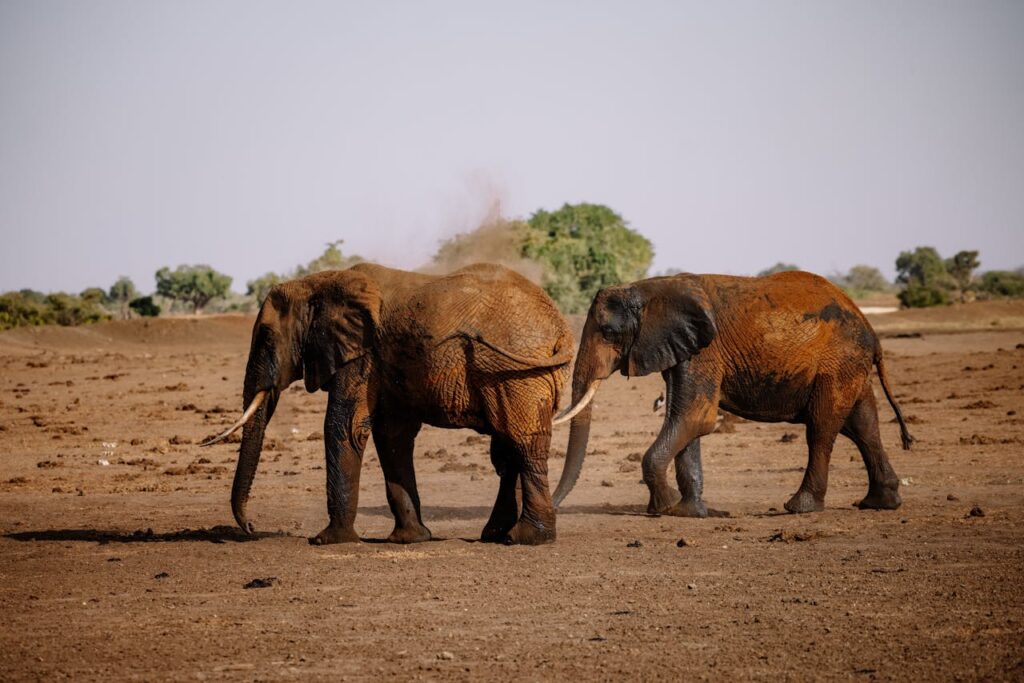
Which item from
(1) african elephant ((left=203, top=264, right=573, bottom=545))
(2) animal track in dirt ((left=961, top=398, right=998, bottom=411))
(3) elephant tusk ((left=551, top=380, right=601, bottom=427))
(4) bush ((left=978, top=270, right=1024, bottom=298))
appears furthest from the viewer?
(4) bush ((left=978, top=270, right=1024, bottom=298))

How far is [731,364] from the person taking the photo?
14.2m

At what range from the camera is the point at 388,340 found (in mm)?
12117

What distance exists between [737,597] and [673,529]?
3057 millimetres

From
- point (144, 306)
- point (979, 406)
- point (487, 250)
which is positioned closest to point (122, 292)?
point (144, 306)

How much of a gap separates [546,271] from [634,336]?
32629mm

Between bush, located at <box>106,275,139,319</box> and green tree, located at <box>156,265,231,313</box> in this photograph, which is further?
bush, located at <box>106,275,139,319</box>

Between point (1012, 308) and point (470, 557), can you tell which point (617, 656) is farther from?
point (1012, 308)

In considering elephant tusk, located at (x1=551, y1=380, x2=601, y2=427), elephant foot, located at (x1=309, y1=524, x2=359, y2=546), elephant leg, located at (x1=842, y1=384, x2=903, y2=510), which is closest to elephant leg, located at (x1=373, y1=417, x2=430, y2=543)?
elephant foot, located at (x1=309, y1=524, x2=359, y2=546)

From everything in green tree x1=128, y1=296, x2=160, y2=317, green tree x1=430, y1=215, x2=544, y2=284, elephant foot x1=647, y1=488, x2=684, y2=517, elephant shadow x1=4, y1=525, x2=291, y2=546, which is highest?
green tree x1=430, y1=215, x2=544, y2=284

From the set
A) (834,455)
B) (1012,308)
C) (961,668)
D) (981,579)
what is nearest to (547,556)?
(981,579)

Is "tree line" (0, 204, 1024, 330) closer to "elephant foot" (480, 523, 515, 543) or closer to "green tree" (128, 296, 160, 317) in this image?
"green tree" (128, 296, 160, 317)

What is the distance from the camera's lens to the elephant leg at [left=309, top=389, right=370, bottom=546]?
12.2m

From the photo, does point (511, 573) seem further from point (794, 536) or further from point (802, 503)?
point (802, 503)

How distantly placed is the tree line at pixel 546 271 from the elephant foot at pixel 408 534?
21.5m
